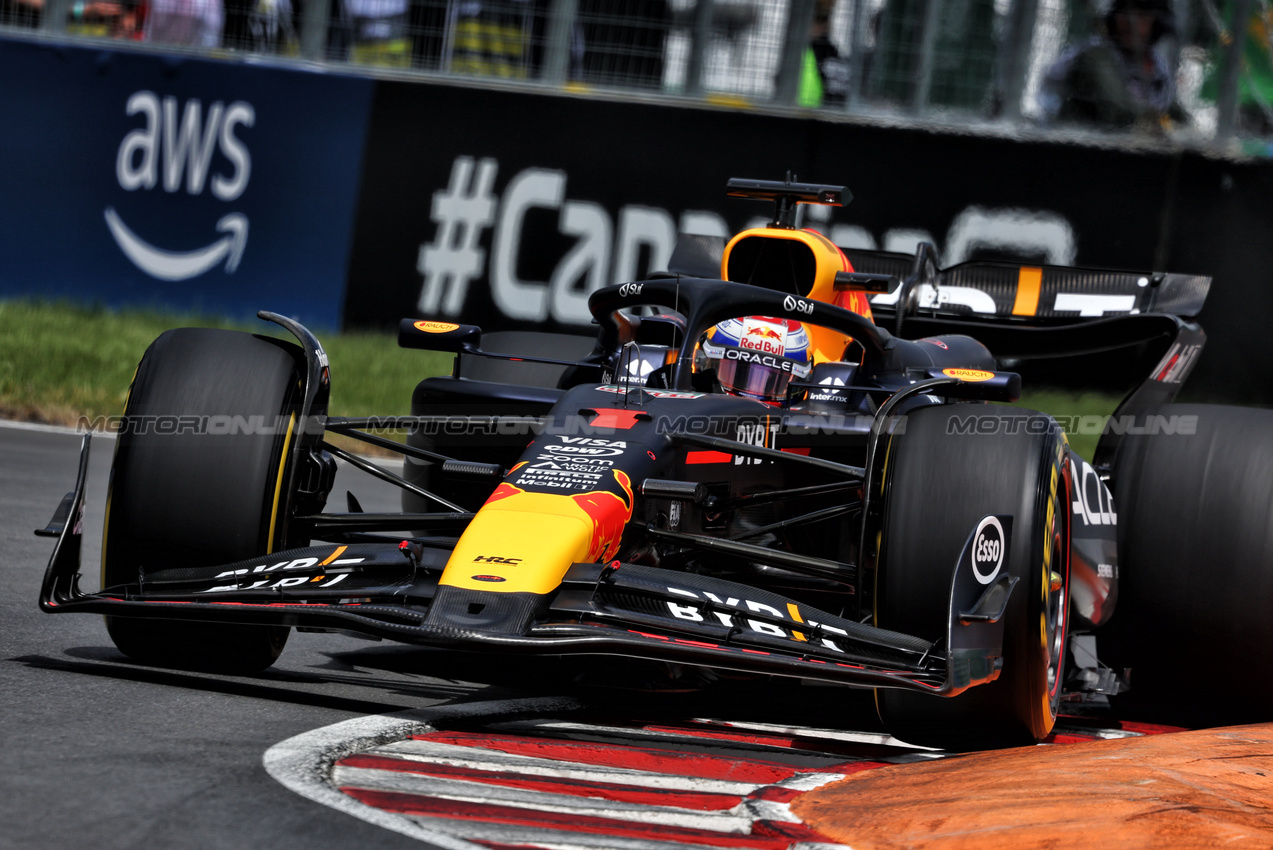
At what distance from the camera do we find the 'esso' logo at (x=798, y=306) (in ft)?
17.0

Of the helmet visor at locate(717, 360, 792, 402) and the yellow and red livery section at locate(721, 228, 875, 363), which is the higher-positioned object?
the yellow and red livery section at locate(721, 228, 875, 363)

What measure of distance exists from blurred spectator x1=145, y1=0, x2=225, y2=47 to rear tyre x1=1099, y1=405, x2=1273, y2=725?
27.9 feet

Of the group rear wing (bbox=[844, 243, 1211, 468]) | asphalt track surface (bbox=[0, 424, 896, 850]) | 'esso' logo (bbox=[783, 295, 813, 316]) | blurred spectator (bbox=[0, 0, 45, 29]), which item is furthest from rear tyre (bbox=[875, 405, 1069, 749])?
blurred spectator (bbox=[0, 0, 45, 29])

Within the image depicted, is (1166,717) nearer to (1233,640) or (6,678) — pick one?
(1233,640)

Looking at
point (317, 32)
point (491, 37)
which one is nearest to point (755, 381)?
point (491, 37)

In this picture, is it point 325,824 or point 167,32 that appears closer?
point 325,824

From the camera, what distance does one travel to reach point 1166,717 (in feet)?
16.4

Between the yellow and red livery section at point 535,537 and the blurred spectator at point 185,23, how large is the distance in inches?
326

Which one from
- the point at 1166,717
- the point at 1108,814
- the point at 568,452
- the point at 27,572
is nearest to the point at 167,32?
the point at 27,572

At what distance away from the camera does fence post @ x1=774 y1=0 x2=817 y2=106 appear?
11.2 meters

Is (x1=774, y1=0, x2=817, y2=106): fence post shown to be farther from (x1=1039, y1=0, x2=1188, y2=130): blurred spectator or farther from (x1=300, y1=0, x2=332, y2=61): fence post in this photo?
(x1=300, y1=0, x2=332, y2=61): fence post

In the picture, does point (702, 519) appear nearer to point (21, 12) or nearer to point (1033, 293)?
point (1033, 293)

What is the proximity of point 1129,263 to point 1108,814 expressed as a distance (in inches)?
323

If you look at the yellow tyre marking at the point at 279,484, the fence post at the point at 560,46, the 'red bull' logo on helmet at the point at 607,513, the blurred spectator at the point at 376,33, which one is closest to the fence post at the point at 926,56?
the fence post at the point at 560,46
